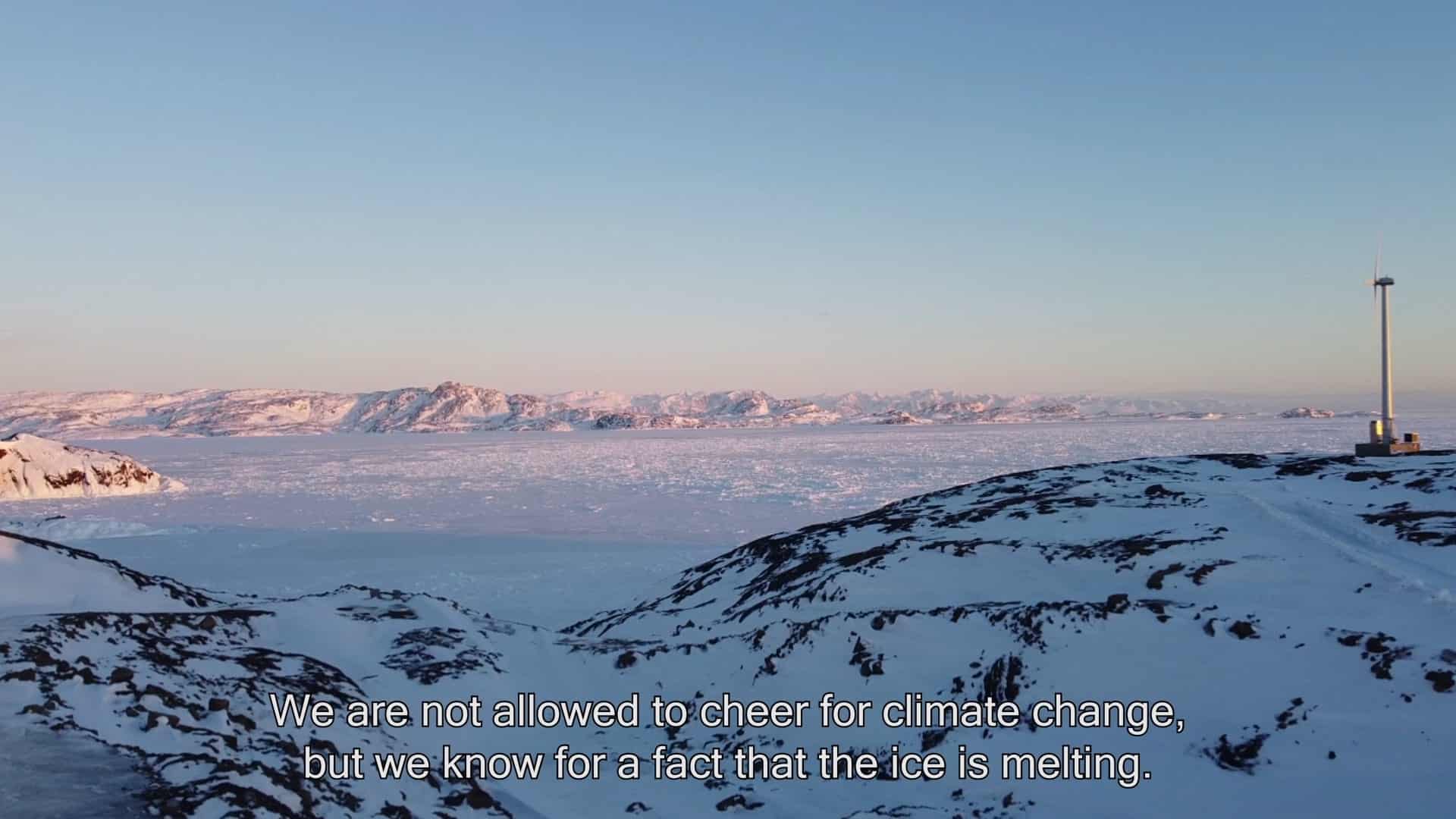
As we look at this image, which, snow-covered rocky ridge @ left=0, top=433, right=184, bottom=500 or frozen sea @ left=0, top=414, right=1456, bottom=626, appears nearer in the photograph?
frozen sea @ left=0, top=414, right=1456, bottom=626

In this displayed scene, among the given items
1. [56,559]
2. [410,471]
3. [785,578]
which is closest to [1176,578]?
[785,578]

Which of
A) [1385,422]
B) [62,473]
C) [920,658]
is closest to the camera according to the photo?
[920,658]

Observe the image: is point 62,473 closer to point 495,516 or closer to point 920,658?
point 495,516

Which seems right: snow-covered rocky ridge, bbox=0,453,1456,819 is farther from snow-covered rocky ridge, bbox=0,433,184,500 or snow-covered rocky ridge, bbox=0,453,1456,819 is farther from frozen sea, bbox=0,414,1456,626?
snow-covered rocky ridge, bbox=0,433,184,500

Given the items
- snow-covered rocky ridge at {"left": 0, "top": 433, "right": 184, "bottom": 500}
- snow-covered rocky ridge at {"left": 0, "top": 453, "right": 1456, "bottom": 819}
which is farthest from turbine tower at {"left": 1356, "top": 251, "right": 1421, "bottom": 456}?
snow-covered rocky ridge at {"left": 0, "top": 433, "right": 184, "bottom": 500}

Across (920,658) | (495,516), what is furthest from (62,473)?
(920,658)

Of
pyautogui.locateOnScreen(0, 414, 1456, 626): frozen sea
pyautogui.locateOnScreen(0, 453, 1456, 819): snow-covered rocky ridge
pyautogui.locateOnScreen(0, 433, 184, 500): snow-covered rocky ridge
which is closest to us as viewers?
pyautogui.locateOnScreen(0, 453, 1456, 819): snow-covered rocky ridge

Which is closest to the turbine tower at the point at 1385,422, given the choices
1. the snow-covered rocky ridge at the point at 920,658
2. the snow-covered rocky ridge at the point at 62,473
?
the snow-covered rocky ridge at the point at 920,658
